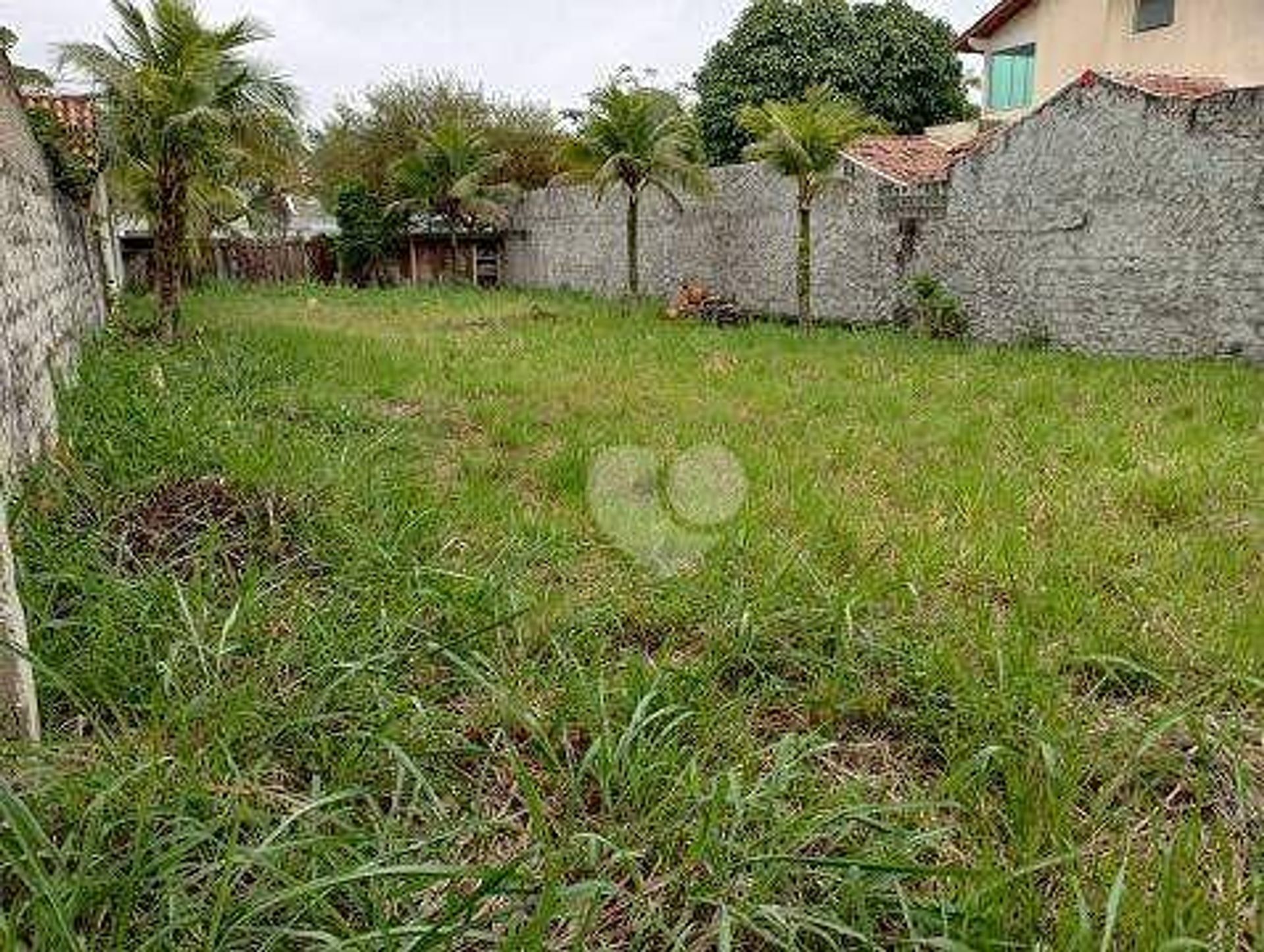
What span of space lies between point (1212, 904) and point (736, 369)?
23.4ft

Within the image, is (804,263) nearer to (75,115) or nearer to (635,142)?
(635,142)

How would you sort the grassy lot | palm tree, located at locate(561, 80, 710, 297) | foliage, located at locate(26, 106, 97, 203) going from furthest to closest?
1. palm tree, located at locate(561, 80, 710, 297)
2. foliage, located at locate(26, 106, 97, 203)
3. the grassy lot

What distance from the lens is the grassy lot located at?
164 centimetres

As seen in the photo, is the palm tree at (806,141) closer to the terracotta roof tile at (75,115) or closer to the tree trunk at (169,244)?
the tree trunk at (169,244)

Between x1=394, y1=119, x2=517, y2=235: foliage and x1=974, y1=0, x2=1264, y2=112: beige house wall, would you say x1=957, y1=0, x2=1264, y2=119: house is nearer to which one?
x1=974, y1=0, x2=1264, y2=112: beige house wall

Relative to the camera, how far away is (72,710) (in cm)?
228

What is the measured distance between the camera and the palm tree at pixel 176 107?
395 inches

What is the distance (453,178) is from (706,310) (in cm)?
1167

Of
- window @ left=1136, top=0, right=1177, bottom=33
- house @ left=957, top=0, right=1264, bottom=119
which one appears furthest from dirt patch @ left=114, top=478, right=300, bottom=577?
window @ left=1136, top=0, right=1177, bottom=33

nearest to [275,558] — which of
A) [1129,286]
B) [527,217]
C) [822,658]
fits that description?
[822,658]

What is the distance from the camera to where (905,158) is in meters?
13.4

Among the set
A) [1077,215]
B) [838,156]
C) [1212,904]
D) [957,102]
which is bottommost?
[1212,904]

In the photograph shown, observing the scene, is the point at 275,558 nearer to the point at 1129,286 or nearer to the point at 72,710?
the point at 72,710

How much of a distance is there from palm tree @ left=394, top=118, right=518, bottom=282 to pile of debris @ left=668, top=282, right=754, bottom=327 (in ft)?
33.5
